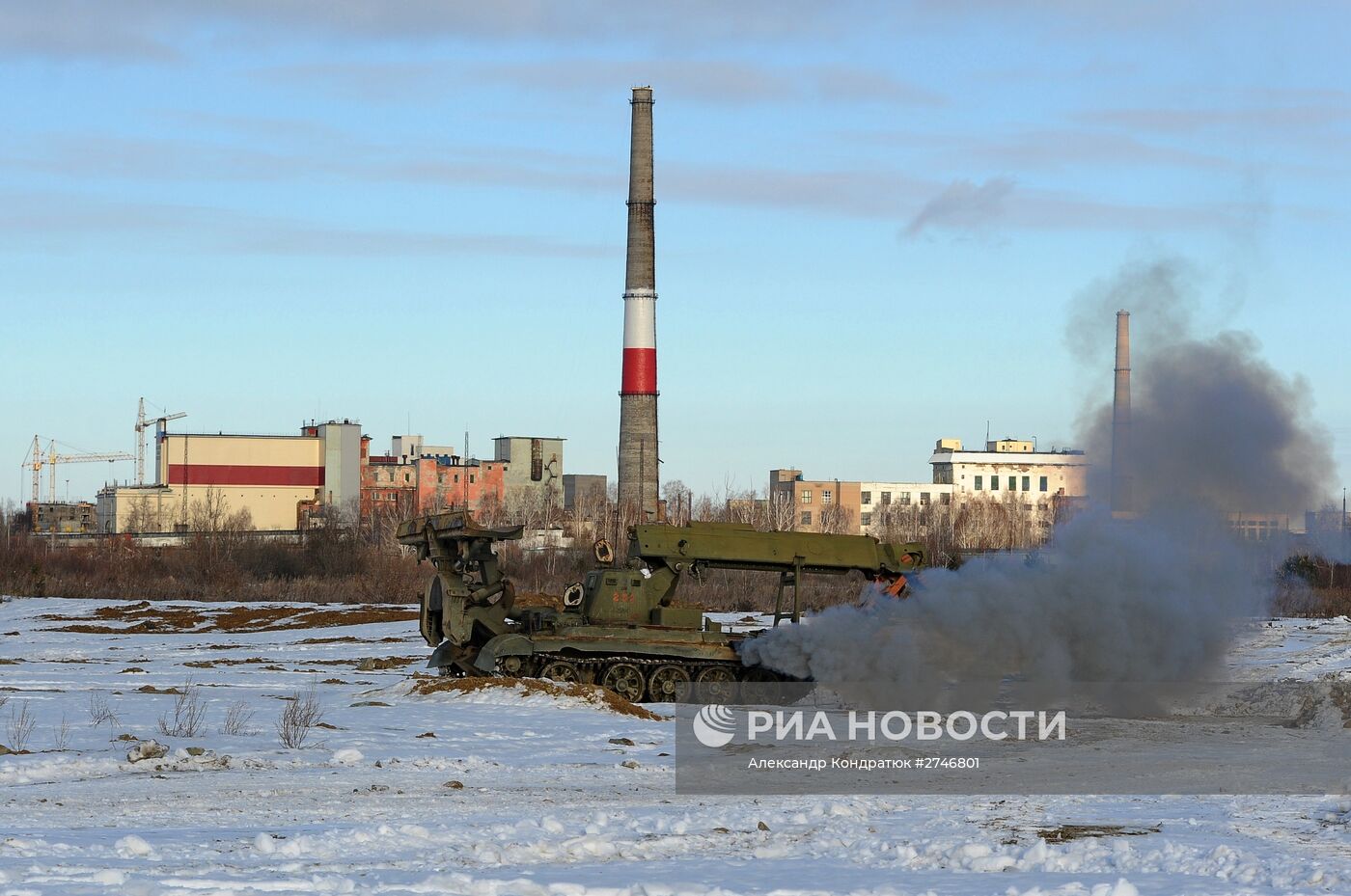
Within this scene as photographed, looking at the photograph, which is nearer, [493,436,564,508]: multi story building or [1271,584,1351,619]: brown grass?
[1271,584,1351,619]: brown grass

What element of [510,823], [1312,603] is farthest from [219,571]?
[510,823]

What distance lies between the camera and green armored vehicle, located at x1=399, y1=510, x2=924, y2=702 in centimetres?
2647

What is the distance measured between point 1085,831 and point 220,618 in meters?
40.0

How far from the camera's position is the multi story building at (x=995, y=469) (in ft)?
416

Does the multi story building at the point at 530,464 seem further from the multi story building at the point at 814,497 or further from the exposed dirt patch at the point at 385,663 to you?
Result: the exposed dirt patch at the point at 385,663

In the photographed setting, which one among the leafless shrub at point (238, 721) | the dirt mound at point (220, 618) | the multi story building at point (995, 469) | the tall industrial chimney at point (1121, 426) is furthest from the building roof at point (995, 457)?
the leafless shrub at point (238, 721)

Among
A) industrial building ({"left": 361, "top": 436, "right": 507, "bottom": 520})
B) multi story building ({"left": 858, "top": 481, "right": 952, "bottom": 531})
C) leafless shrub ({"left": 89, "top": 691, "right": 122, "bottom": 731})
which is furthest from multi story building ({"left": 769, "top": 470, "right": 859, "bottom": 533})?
leafless shrub ({"left": 89, "top": 691, "right": 122, "bottom": 731})

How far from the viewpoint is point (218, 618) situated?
50.0 meters

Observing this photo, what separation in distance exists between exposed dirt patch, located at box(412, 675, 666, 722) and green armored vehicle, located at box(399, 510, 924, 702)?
0.96 meters

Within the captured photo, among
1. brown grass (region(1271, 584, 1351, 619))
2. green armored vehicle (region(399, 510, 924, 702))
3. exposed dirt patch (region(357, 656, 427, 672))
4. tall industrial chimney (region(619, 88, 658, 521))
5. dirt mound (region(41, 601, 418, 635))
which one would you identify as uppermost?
tall industrial chimney (region(619, 88, 658, 521))

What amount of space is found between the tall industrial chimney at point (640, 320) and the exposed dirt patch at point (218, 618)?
17.5 metres

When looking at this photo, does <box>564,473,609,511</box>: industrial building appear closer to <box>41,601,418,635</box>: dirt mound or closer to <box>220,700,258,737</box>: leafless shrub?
<box>41,601,418,635</box>: dirt mound

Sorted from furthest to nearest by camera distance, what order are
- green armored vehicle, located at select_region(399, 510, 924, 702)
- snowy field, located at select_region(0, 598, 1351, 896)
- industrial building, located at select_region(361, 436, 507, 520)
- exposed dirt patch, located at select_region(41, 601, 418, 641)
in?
industrial building, located at select_region(361, 436, 507, 520) < exposed dirt patch, located at select_region(41, 601, 418, 641) < green armored vehicle, located at select_region(399, 510, 924, 702) < snowy field, located at select_region(0, 598, 1351, 896)

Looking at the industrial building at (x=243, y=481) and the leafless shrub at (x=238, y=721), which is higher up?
the industrial building at (x=243, y=481)
